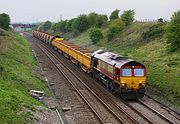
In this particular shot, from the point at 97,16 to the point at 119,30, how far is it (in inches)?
1371

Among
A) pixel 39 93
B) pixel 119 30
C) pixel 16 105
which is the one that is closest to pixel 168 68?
pixel 39 93

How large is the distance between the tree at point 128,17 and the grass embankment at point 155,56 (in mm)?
5349

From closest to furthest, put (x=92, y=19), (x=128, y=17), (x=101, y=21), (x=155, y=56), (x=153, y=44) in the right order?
1. (x=155, y=56)
2. (x=153, y=44)
3. (x=128, y=17)
4. (x=101, y=21)
5. (x=92, y=19)

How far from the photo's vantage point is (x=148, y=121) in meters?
23.5

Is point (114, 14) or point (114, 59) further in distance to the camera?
point (114, 14)

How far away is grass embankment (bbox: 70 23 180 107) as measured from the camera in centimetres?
3190

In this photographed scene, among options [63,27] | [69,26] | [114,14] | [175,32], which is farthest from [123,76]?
[63,27]

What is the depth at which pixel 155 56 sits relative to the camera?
156 feet

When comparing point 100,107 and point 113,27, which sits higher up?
point 113,27

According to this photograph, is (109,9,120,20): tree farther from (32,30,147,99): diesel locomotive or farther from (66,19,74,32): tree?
(32,30,147,99): diesel locomotive

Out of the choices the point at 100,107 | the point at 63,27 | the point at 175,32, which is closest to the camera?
the point at 100,107

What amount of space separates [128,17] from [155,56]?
143 feet

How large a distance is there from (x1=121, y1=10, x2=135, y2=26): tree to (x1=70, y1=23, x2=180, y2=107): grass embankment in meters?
5.35

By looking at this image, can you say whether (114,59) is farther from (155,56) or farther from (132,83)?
(155,56)
